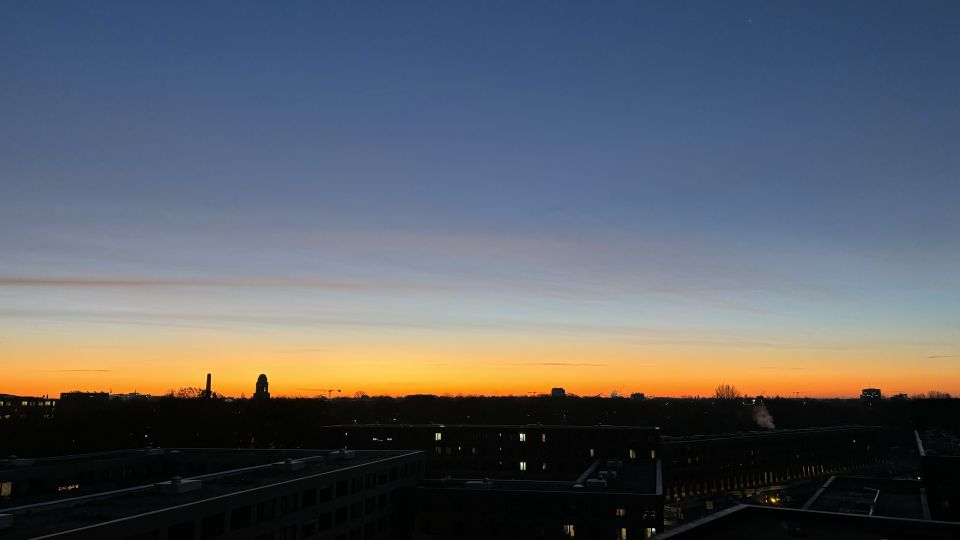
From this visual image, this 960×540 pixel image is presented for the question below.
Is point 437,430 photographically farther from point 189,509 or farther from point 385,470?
point 189,509

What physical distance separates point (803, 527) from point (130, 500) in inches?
1822

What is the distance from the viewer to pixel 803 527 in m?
27.5

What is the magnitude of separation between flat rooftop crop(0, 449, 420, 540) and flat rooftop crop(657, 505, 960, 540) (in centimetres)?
3588

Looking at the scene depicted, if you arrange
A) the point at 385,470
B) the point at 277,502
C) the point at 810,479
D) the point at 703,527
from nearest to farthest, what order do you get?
the point at 703,527
the point at 277,502
the point at 385,470
the point at 810,479

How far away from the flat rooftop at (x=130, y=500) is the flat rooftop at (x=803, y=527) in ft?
118

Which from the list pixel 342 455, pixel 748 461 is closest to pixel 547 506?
pixel 342 455

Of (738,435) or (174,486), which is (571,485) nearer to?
(174,486)

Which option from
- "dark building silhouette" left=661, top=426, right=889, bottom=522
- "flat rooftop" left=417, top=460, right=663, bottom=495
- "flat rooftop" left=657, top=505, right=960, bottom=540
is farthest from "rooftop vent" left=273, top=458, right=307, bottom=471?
"dark building silhouette" left=661, top=426, right=889, bottom=522

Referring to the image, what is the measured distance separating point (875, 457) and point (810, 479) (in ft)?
149

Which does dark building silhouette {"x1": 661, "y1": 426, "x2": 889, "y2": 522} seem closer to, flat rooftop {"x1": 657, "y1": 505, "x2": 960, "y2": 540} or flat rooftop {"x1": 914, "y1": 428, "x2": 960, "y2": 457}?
flat rooftop {"x1": 914, "y1": 428, "x2": 960, "y2": 457}

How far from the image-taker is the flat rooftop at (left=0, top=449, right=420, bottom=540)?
1523 inches

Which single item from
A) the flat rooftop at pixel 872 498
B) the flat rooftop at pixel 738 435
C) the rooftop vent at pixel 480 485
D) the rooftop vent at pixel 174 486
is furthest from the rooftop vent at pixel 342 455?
the flat rooftop at pixel 738 435

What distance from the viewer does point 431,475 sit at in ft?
429

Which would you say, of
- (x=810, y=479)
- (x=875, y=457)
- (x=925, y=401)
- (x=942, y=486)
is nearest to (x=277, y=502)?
(x=942, y=486)
